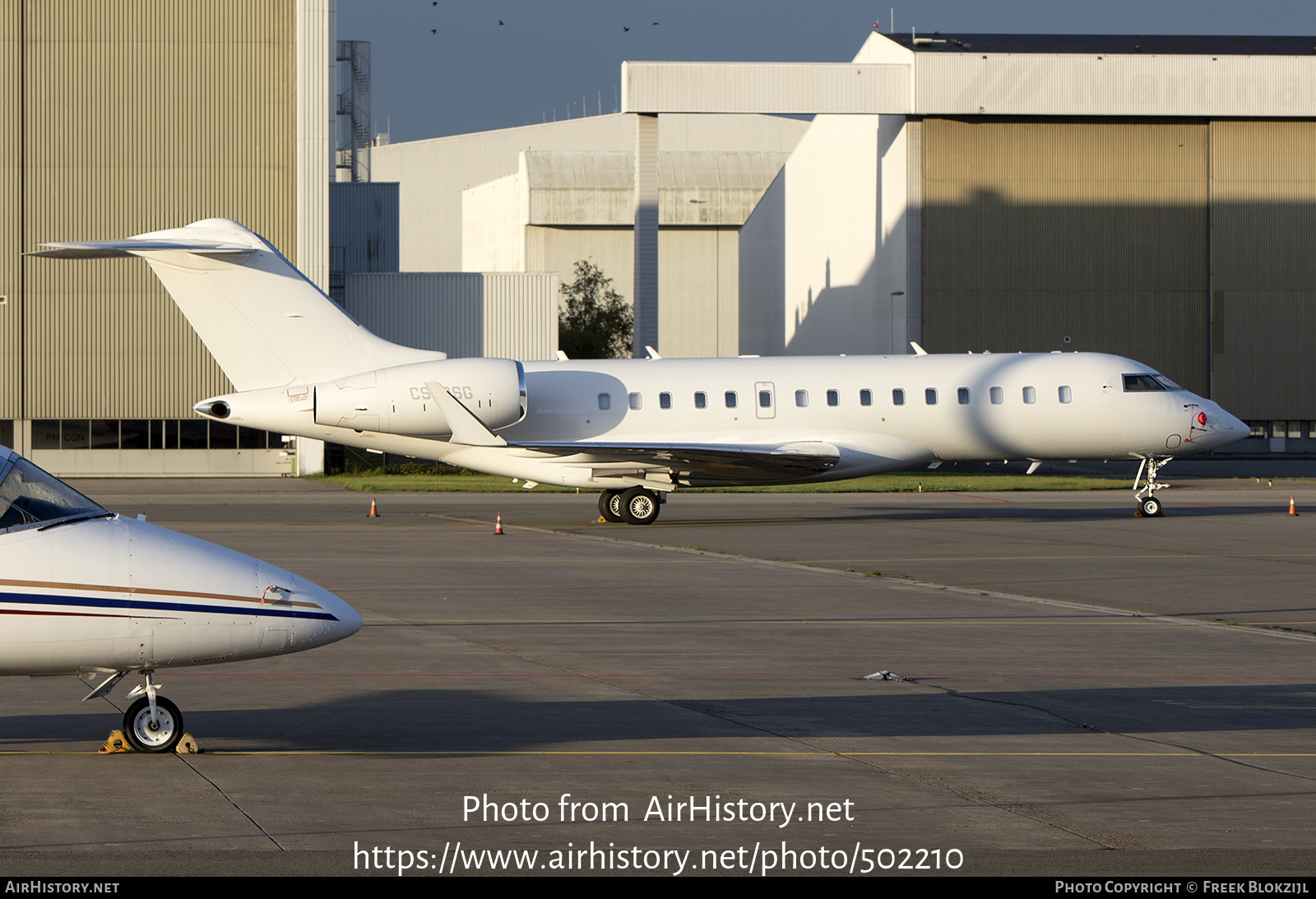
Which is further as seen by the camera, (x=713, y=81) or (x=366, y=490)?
(x=713, y=81)

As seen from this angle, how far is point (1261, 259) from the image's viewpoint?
198 feet

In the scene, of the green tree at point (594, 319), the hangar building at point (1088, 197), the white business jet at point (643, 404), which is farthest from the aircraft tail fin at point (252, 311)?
the green tree at point (594, 319)

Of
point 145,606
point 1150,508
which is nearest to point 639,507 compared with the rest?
point 1150,508

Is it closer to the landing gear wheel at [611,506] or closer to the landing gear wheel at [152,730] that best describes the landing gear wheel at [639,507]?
the landing gear wheel at [611,506]

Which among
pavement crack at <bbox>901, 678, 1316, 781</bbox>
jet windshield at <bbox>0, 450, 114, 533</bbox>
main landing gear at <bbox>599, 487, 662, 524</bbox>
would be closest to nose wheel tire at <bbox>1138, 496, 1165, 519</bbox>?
main landing gear at <bbox>599, 487, 662, 524</bbox>

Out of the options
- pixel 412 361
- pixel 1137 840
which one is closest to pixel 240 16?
pixel 412 361

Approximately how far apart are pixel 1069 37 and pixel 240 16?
33.2 metres

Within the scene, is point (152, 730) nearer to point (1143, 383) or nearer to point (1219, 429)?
point (1143, 383)

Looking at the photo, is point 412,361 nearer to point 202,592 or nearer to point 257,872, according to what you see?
point 202,592

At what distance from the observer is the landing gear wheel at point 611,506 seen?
30.8 metres

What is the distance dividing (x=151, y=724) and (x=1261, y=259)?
58.8 m

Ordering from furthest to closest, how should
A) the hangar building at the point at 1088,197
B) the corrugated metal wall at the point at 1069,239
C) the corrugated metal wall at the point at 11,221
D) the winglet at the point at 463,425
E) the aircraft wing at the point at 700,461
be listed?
1. the corrugated metal wall at the point at 1069,239
2. the hangar building at the point at 1088,197
3. the corrugated metal wall at the point at 11,221
4. the aircraft wing at the point at 700,461
5. the winglet at the point at 463,425

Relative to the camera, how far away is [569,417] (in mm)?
30906

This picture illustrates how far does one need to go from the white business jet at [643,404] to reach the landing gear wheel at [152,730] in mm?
18567
